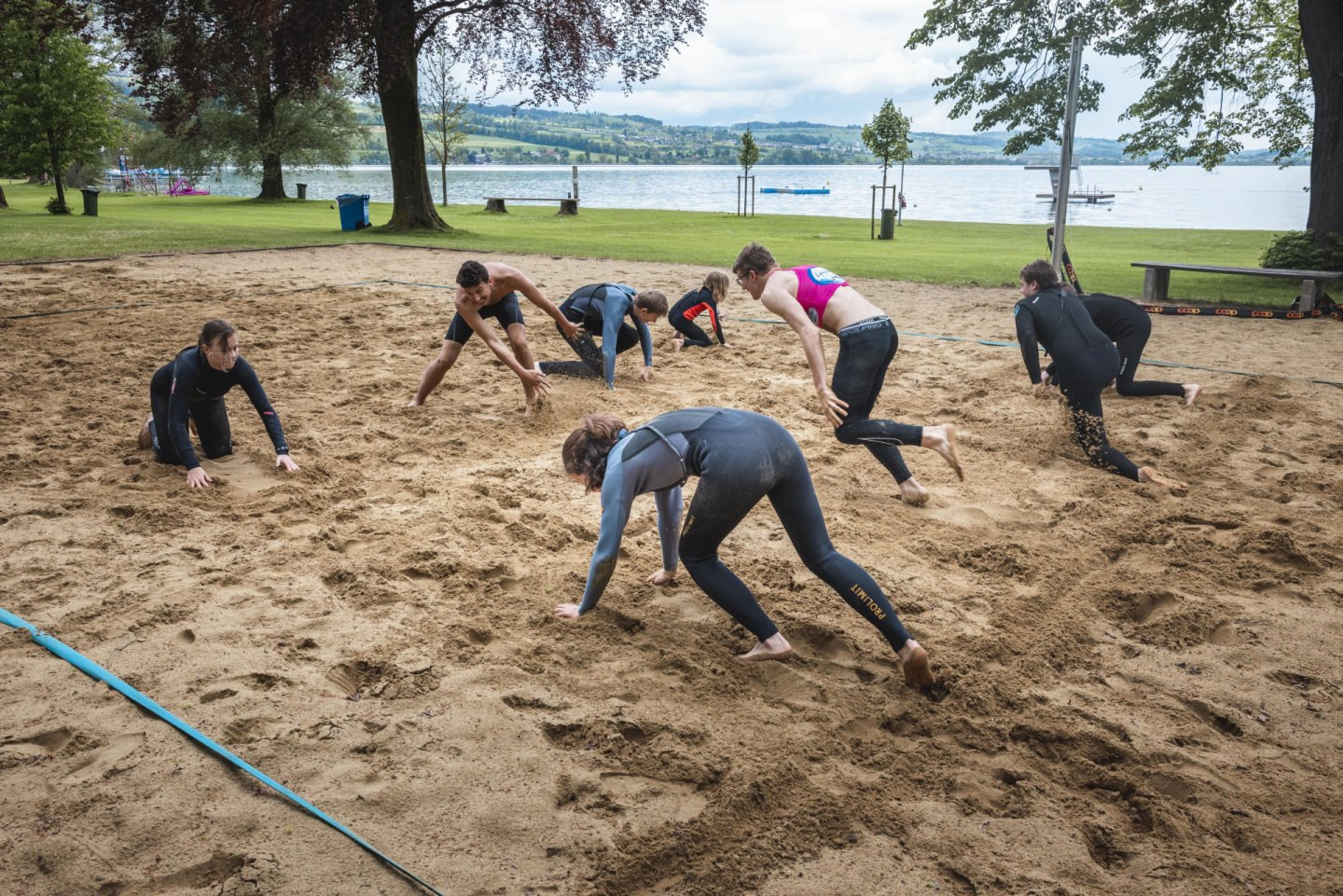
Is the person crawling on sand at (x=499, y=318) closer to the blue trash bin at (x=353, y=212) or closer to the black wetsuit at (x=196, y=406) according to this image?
the black wetsuit at (x=196, y=406)

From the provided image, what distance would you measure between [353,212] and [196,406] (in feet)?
59.9

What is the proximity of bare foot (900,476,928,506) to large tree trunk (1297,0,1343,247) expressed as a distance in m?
11.4

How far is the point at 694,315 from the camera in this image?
9789 millimetres

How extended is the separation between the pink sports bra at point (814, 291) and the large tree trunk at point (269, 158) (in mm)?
39590

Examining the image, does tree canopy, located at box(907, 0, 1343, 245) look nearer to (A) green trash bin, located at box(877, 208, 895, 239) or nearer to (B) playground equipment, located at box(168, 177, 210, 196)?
(A) green trash bin, located at box(877, 208, 895, 239)

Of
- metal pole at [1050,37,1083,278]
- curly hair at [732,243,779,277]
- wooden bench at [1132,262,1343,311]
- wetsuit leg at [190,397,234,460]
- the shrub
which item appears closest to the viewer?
curly hair at [732,243,779,277]

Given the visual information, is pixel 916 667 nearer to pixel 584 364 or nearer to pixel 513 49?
pixel 584 364

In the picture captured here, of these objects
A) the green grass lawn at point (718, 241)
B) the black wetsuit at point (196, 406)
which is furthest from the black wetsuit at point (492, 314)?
the green grass lawn at point (718, 241)

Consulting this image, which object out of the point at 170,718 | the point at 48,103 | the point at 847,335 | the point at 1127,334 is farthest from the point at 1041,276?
the point at 48,103

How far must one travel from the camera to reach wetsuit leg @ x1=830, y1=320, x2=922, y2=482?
5.68 m

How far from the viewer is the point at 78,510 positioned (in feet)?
18.4

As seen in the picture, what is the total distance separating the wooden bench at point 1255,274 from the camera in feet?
38.0

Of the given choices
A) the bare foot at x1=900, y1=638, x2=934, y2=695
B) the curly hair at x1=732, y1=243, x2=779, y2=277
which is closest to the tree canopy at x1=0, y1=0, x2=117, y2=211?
the curly hair at x1=732, y1=243, x2=779, y2=277

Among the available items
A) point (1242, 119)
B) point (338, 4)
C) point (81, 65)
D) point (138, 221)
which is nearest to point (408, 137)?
point (338, 4)
